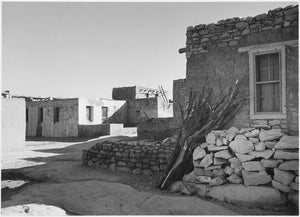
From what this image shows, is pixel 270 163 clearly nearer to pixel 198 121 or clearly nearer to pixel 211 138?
pixel 211 138

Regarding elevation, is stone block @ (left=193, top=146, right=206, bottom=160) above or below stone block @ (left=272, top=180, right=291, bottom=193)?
above

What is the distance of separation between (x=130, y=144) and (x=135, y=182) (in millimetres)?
1658

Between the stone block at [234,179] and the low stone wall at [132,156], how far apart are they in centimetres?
217

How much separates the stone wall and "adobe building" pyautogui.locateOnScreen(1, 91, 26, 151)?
616 cm

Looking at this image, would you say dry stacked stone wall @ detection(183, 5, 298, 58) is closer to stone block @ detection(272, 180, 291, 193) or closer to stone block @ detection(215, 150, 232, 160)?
stone block @ detection(215, 150, 232, 160)

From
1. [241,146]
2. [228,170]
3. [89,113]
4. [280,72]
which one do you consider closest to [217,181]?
[228,170]

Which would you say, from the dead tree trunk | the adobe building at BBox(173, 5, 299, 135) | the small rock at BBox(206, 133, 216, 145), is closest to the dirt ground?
the dead tree trunk

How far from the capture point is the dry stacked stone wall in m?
5.93

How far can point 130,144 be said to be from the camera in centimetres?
852

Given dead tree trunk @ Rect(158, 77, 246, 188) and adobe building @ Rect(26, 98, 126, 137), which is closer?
dead tree trunk @ Rect(158, 77, 246, 188)

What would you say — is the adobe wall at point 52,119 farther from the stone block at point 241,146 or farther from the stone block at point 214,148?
the stone block at point 241,146

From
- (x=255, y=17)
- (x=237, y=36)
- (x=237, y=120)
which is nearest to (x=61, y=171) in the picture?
(x=237, y=120)

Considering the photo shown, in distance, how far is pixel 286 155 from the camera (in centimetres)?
536

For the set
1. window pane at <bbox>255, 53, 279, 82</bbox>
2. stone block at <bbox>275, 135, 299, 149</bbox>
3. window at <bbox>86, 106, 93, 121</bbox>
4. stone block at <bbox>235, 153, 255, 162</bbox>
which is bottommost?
stone block at <bbox>235, 153, 255, 162</bbox>
